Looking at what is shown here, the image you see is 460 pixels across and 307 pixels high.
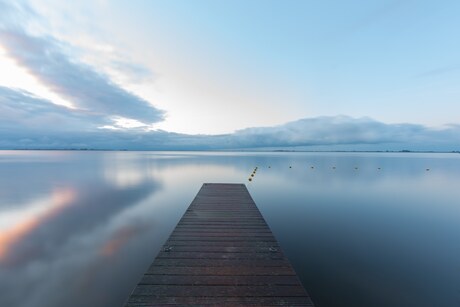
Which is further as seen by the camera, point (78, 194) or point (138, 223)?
point (78, 194)

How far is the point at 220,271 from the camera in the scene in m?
5.91

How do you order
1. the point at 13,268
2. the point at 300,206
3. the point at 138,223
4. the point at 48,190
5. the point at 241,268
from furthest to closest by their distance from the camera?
the point at 48,190
the point at 300,206
the point at 138,223
the point at 13,268
the point at 241,268

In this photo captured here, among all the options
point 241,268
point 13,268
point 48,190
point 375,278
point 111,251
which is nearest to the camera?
point 241,268

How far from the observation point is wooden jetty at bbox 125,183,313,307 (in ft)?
16.0

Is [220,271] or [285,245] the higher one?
[220,271]

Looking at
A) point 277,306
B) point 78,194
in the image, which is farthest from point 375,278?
point 78,194

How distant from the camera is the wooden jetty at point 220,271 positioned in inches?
192

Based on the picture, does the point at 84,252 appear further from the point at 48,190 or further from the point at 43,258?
the point at 48,190

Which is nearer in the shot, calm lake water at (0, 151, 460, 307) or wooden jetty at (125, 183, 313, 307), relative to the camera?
wooden jetty at (125, 183, 313, 307)

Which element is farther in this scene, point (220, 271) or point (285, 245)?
point (285, 245)

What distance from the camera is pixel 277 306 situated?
466cm

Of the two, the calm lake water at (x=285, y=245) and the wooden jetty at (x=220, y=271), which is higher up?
the wooden jetty at (x=220, y=271)

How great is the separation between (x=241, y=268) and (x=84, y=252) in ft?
26.9

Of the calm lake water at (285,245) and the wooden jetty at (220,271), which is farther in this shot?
the calm lake water at (285,245)
